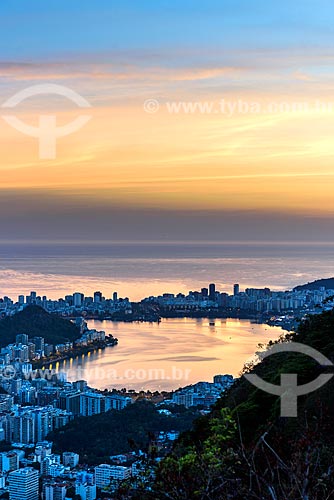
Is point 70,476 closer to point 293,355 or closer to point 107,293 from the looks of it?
point 293,355

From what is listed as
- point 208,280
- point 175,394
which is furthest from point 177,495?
point 208,280

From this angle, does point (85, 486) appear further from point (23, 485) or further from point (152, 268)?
point (152, 268)

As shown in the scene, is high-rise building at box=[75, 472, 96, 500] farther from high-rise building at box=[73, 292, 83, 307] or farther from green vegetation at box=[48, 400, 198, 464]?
high-rise building at box=[73, 292, 83, 307]

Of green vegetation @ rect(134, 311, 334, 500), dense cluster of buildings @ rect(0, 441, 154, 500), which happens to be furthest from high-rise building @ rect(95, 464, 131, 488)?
green vegetation @ rect(134, 311, 334, 500)

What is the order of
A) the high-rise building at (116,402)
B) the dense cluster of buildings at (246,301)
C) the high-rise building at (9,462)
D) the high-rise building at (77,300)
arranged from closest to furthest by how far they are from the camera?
the high-rise building at (9,462)
the high-rise building at (116,402)
the dense cluster of buildings at (246,301)
the high-rise building at (77,300)

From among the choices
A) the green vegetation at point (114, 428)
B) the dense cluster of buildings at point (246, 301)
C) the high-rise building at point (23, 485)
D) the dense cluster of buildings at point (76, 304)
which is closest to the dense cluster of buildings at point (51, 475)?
the high-rise building at point (23, 485)

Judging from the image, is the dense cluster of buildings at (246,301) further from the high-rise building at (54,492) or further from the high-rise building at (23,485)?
the high-rise building at (54,492)
